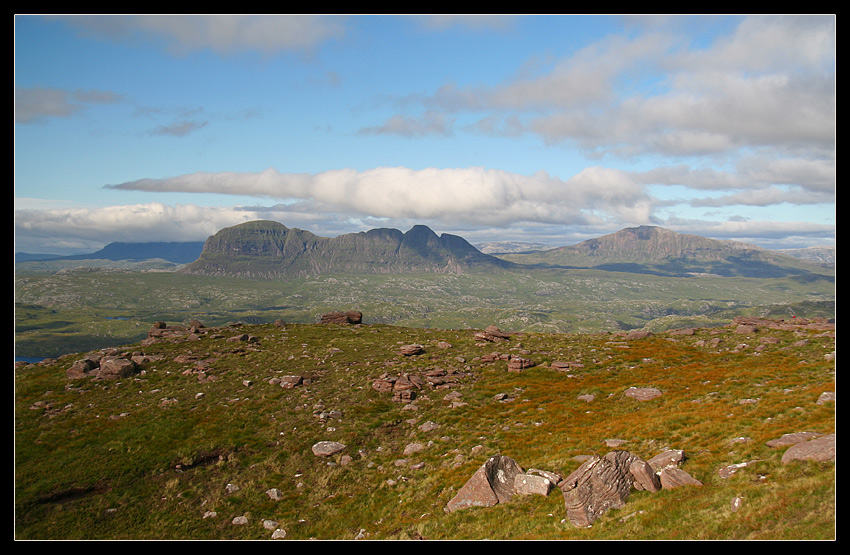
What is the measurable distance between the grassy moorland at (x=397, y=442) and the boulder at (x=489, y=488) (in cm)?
77

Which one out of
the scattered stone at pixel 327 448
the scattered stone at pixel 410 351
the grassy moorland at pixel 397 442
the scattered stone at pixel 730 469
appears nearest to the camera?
the grassy moorland at pixel 397 442

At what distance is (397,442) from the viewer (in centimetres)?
3784

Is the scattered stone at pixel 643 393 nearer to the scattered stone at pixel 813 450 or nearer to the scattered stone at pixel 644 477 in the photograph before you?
the scattered stone at pixel 813 450

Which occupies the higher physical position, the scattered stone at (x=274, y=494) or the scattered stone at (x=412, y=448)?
the scattered stone at (x=412, y=448)

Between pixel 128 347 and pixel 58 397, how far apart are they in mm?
20530

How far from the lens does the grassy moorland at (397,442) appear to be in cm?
2048

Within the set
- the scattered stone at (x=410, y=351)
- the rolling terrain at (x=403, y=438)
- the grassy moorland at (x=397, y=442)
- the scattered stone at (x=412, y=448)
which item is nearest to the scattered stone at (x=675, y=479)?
the rolling terrain at (x=403, y=438)

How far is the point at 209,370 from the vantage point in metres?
56.6

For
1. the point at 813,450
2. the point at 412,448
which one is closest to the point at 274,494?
the point at 412,448

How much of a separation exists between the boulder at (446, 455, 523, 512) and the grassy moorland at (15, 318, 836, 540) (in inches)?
30.1

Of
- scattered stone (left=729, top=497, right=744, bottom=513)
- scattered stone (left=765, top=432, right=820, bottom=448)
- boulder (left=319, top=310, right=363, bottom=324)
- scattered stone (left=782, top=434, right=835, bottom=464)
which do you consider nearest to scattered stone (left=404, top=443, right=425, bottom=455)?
scattered stone (left=729, top=497, right=744, bottom=513)

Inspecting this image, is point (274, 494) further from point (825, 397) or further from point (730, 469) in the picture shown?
point (825, 397)

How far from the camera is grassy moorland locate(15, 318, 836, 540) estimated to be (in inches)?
806
